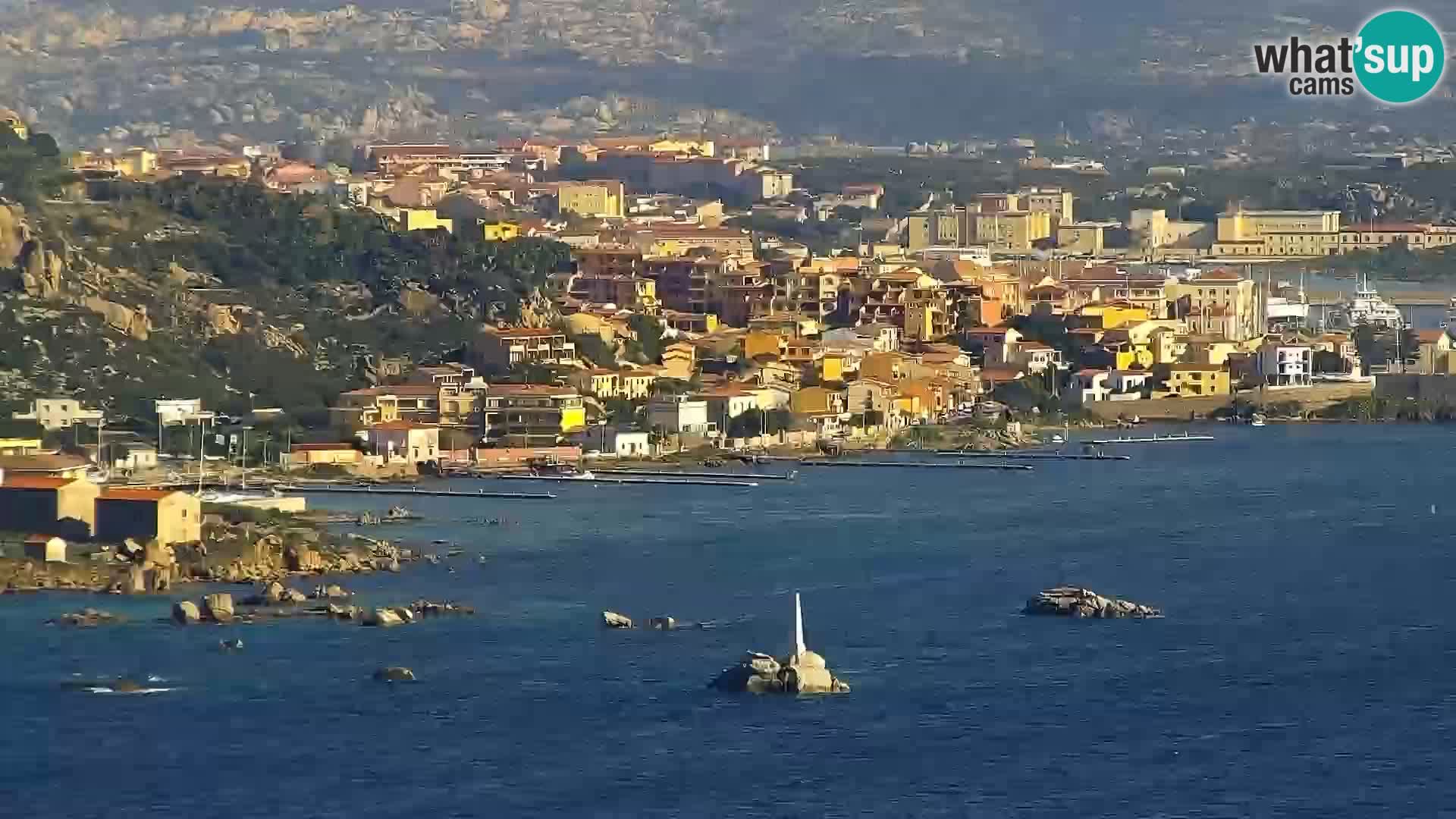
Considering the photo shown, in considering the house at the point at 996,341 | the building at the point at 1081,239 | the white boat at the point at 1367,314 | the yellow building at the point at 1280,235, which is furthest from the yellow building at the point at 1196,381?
the yellow building at the point at 1280,235

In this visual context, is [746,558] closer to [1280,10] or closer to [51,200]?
[51,200]

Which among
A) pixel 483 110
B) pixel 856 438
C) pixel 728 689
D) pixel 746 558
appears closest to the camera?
pixel 728 689

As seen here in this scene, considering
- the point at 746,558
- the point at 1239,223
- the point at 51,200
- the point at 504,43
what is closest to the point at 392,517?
the point at 746,558

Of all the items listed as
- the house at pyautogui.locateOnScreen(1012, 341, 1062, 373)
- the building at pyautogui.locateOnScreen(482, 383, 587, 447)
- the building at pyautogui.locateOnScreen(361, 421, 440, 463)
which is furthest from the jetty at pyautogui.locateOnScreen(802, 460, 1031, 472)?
the house at pyautogui.locateOnScreen(1012, 341, 1062, 373)

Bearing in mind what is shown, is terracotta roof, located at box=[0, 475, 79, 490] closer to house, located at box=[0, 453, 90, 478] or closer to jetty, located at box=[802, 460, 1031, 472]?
house, located at box=[0, 453, 90, 478]

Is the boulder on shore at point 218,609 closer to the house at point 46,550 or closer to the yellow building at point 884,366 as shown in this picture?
the house at point 46,550
